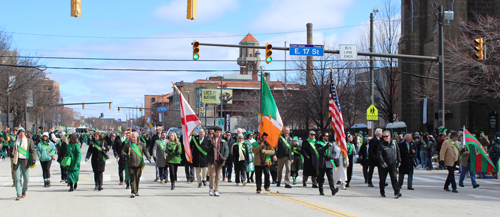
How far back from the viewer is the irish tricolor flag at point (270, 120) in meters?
12.9

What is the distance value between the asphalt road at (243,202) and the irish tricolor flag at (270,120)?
1.53 metres

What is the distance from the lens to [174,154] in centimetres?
1471

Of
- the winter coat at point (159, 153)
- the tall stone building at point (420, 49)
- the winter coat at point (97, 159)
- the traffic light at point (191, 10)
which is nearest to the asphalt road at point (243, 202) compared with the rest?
the winter coat at point (97, 159)

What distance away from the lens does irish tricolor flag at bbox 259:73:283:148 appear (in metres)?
12.9

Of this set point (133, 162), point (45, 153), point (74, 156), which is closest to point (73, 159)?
point (74, 156)

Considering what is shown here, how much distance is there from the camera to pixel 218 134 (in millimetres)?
12867

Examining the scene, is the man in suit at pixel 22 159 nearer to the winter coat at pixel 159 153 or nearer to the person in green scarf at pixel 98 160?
the person in green scarf at pixel 98 160

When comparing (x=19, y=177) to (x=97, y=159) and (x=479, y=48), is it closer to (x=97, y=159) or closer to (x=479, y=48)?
(x=97, y=159)

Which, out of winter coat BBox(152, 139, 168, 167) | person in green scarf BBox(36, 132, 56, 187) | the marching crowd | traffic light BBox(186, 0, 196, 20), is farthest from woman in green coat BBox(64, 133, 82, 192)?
traffic light BBox(186, 0, 196, 20)

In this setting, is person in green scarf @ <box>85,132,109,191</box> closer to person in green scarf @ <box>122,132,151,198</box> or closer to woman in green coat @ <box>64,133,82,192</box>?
woman in green coat @ <box>64,133,82,192</box>

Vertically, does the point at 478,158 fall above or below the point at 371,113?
below

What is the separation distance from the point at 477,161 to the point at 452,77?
16.6 m

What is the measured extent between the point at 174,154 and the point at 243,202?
166 inches

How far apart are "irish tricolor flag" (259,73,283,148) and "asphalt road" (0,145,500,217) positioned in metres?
1.53
